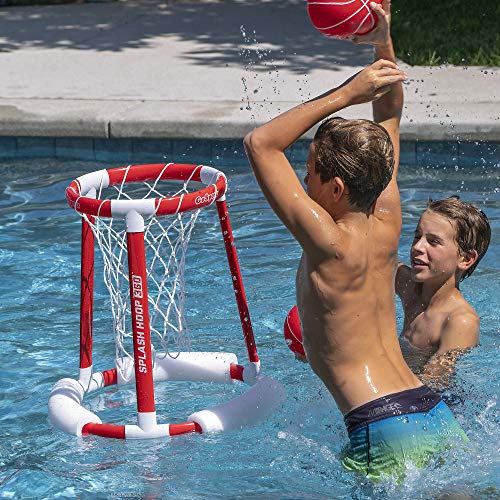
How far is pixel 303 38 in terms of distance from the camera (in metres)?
11.0

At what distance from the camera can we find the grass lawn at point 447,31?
10.0 meters

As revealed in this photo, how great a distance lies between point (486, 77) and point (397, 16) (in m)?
2.55

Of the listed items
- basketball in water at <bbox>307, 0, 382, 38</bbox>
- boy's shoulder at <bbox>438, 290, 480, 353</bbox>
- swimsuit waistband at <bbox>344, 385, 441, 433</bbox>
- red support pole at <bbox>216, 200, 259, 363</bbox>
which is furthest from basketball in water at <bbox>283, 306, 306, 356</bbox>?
basketball in water at <bbox>307, 0, 382, 38</bbox>

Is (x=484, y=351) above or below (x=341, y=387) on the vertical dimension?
below

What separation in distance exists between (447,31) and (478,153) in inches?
126

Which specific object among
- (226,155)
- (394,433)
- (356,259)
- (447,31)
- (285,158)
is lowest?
(226,155)

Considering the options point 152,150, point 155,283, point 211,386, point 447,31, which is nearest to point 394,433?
point 211,386

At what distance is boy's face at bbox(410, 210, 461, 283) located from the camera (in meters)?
4.60

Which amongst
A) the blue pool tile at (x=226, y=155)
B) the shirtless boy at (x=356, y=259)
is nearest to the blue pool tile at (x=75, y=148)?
the blue pool tile at (x=226, y=155)

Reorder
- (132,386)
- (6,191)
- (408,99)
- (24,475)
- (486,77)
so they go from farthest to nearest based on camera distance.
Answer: (486,77) → (408,99) → (6,191) → (132,386) → (24,475)

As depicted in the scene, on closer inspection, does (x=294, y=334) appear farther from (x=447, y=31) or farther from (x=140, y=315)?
(x=447, y=31)

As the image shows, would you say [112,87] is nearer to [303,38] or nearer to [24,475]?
[303,38]

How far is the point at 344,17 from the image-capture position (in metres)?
3.75

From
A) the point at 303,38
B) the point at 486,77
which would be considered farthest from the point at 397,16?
the point at 486,77
